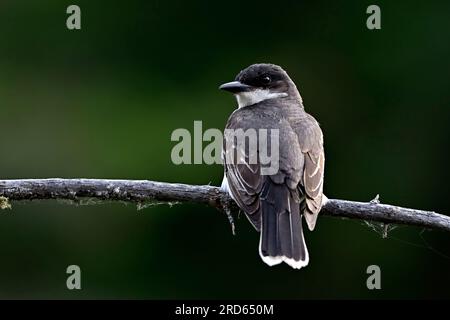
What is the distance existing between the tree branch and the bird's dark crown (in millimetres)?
1838

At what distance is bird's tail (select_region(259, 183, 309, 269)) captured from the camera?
627cm

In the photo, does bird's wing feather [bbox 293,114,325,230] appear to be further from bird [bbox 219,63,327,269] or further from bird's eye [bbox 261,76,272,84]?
bird's eye [bbox 261,76,272,84]

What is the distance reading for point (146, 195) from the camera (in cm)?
613

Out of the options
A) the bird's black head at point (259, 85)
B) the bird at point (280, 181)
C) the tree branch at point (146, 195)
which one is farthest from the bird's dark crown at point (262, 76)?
the tree branch at point (146, 195)

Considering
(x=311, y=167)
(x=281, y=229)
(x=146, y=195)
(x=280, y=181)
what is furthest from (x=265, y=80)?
(x=146, y=195)

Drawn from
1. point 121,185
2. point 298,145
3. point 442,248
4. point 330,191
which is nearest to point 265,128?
point 298,145

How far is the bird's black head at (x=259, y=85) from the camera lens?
774cm

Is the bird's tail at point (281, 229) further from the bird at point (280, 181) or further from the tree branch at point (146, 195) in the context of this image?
the tree branch at point (146, 195)

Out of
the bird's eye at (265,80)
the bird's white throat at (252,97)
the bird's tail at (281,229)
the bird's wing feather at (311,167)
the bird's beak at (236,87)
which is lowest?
the bird's tail at (281,229)

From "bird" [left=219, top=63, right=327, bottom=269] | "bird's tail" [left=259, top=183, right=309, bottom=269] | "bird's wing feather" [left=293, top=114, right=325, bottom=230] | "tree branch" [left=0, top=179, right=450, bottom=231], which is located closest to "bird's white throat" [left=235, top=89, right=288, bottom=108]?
"bird" [left=219, top=63, right=327, bottom=269]

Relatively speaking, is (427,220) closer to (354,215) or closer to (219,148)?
(354,215)

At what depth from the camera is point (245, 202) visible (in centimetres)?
635

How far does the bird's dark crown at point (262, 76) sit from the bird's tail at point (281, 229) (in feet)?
5.10

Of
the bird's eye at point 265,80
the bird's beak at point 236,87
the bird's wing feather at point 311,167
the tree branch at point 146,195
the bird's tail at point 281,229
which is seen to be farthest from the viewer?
the bird's eye at point 265,80
